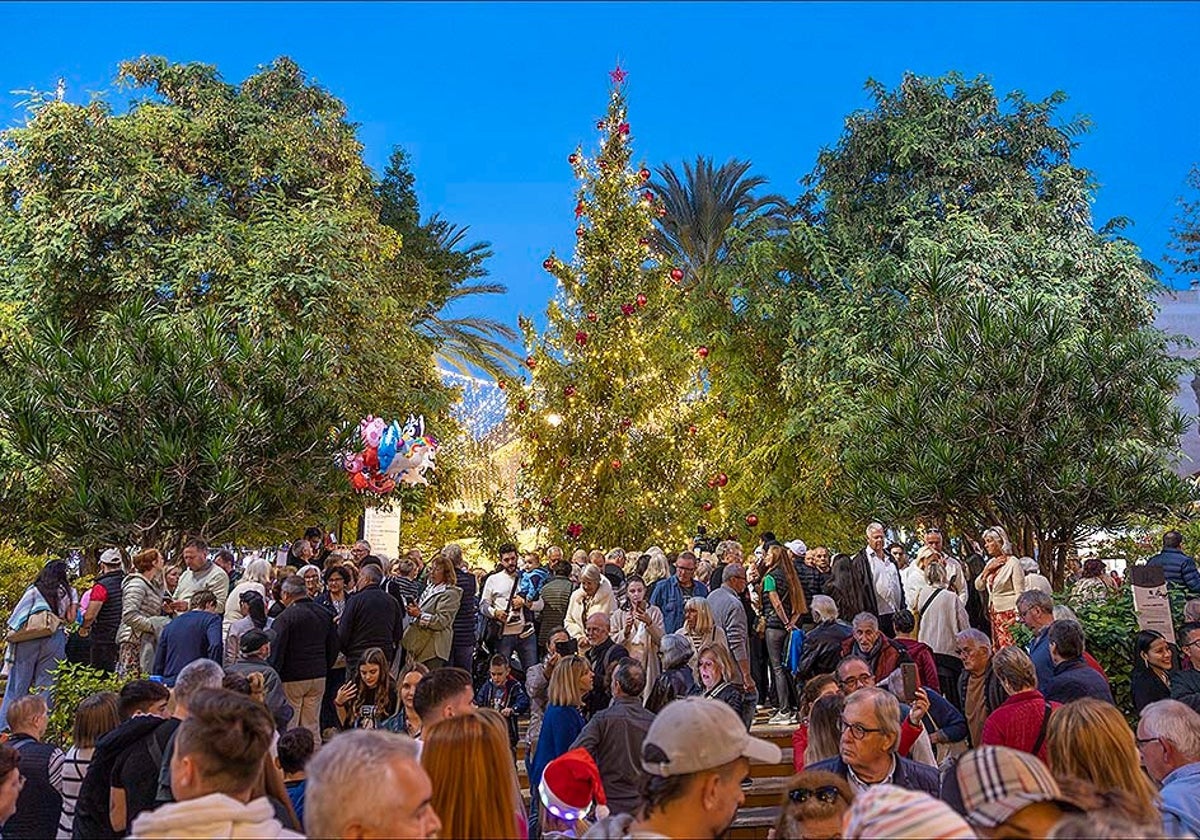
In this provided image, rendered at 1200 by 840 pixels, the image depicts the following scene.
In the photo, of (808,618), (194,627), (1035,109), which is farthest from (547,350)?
(194,627)

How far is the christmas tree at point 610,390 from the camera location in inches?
949

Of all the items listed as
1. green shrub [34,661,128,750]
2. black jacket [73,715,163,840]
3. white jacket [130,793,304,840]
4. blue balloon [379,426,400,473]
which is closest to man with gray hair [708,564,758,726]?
green shrub [34,661,128,750]

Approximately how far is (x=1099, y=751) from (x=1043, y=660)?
139 inches

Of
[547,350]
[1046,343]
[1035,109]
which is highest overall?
[1035,109]

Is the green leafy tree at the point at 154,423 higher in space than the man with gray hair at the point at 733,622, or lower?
higher

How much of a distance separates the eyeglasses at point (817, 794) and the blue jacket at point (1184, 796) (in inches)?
55.3

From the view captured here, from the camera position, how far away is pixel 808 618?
1155cm

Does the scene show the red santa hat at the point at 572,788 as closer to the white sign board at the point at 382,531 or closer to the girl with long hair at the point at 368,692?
the girl with long hair at the point at 368,692

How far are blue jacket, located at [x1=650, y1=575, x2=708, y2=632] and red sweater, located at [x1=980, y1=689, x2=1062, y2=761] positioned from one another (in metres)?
5.83

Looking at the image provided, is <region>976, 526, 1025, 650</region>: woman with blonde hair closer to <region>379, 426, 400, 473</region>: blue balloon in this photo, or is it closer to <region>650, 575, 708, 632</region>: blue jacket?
<region>650, 575, 708, 632</region>: blue jacket

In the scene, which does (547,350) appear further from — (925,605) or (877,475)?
(925,605)

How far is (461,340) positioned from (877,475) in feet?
57.8

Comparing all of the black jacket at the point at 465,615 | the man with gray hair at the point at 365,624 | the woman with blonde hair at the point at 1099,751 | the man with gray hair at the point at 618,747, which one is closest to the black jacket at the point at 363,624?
the man with gray hair at the point at 365,624

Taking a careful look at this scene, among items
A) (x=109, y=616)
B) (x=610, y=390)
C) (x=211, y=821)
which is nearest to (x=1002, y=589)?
(x=109, y=616)
